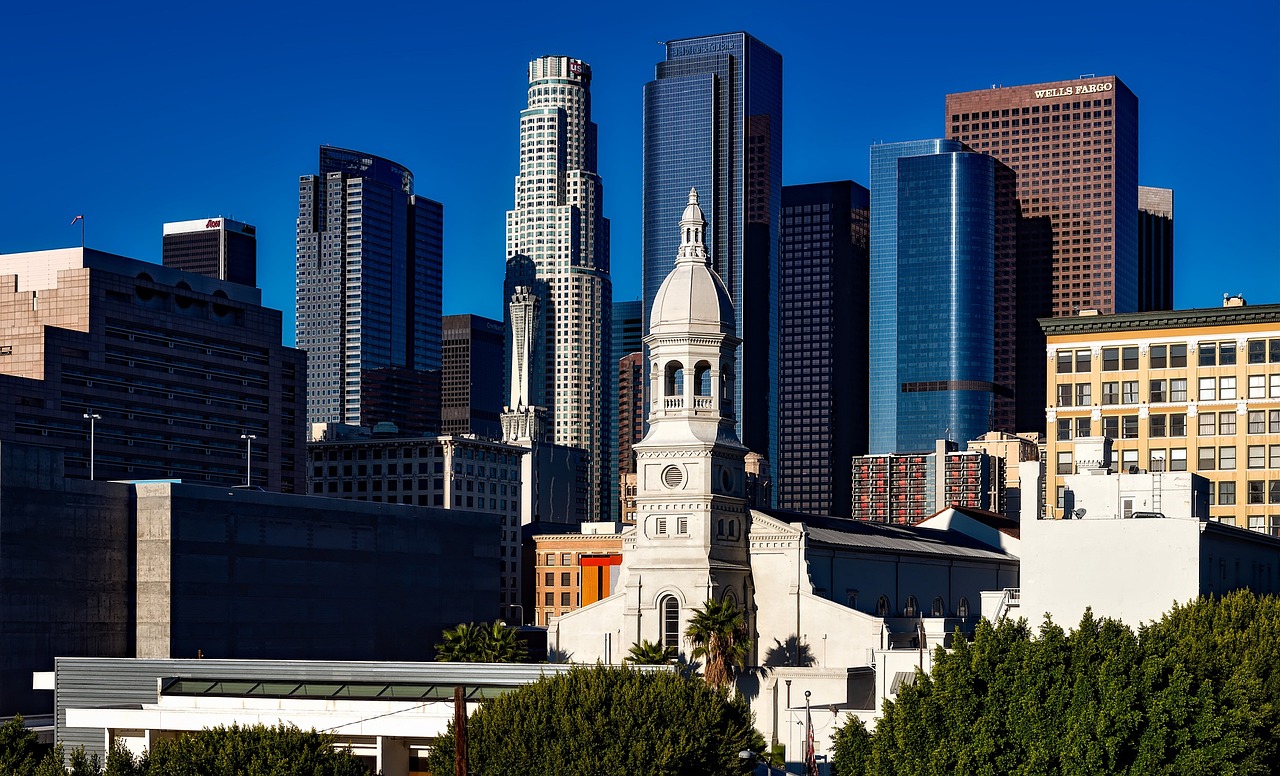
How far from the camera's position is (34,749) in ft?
272

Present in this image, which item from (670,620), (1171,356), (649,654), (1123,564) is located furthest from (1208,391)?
(649,654)

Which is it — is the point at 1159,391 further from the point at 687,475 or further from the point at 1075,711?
the point at 1075,711

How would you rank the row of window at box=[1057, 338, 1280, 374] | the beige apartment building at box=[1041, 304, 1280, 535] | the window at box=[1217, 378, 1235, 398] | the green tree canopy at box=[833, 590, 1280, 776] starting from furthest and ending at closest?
the window at box=[1217, 378, 1235, 398] → the row of window at box=[1057, 338, 1280, 374] → the beige apartment building at box=[1041, 304, 1280, 535] → the green tree canopy at box=[833, 590, 1280, 776]

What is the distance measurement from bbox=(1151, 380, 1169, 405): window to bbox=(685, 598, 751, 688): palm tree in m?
31.2

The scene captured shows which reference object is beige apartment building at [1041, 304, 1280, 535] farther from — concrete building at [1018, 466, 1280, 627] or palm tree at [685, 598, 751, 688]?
palm tree at [685, 598, 751, 688]

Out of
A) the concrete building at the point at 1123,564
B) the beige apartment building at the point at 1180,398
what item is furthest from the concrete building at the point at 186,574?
the concrete building at the point at 1123,564

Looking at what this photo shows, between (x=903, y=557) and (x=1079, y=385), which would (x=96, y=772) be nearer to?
(x=1079, y=385)

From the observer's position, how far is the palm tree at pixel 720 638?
391ft

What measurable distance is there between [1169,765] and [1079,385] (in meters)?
63.2

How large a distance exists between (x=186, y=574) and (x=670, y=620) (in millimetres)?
38048

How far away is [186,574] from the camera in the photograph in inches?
5443

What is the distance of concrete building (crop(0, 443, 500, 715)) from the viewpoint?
424ft

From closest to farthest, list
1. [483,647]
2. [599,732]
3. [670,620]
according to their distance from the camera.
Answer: [599,732] → [483,647] → [670,620]

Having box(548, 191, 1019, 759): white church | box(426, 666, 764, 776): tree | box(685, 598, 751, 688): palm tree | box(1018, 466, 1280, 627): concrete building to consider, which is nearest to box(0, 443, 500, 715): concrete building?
box(548, 191, 1019, 759): white church
